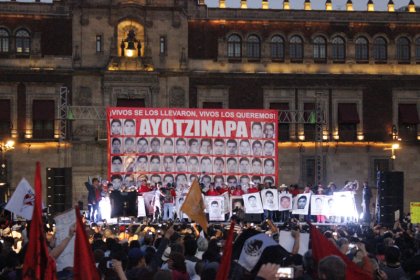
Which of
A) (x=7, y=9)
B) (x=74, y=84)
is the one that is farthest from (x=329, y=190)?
(x=7, y=9)

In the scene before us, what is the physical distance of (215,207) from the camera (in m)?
41.1

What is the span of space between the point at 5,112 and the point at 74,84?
4193mm

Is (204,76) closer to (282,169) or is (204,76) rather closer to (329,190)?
(282,169)

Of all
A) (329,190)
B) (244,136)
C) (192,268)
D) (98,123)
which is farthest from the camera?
(98,123)

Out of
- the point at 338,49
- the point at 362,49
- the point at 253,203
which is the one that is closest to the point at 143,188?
the point at 253,203

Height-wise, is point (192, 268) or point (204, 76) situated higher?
point (204, 76)

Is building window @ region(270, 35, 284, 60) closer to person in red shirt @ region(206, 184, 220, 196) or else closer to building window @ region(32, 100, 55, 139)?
building window @ region(32, 100, 55, 139)

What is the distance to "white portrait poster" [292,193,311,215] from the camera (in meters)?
40.2

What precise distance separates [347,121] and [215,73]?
8.27 meters

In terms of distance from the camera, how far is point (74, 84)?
5766 centimetres

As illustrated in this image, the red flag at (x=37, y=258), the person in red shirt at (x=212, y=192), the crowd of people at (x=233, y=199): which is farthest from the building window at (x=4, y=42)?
the red flag at (x=37, y=258)

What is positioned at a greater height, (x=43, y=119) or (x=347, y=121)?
(x=43, y=119)

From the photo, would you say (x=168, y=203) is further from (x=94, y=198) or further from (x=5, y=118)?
(x=5, y=118)

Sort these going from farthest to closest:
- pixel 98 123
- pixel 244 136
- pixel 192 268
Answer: pixel 98 123 → pixel 244 136 → pixel 192 268
